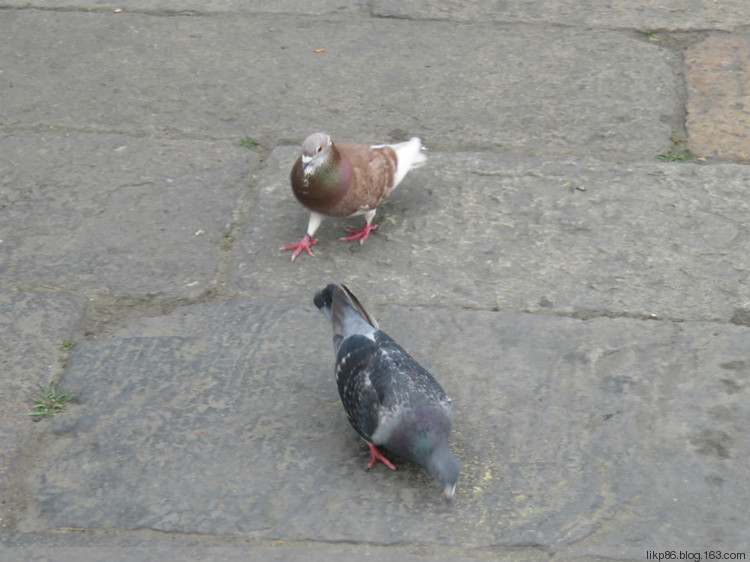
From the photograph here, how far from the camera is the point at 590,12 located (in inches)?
209

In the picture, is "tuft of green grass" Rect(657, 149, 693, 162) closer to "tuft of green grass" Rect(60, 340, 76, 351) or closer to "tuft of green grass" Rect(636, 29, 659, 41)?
"tuft of green grass" Rect(636, 29, 659, 41)

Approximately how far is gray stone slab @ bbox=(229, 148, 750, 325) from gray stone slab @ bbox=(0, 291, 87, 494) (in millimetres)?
615

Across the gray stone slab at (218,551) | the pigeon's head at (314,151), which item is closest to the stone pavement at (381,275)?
the gray stone slab at (218,551)

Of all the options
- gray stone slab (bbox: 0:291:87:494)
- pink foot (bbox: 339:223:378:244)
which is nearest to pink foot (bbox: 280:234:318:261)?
pink foot (bbox: 339:223:378:244)

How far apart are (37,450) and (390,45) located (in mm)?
3112

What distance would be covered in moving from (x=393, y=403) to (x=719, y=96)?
2806 mm

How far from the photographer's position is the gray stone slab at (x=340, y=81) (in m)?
4.27

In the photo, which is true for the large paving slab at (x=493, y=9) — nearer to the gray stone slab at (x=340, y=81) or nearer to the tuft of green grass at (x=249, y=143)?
the gray stone slab at (x=340, y=81)

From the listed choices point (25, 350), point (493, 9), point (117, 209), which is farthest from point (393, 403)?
point (493, 9)

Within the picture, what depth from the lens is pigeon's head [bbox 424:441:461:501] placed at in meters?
2.43

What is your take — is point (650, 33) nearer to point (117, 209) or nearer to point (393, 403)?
point (117, 209)

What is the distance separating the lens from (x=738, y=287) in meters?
3.28

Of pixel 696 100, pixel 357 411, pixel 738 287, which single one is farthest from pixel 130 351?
pixel 696 100

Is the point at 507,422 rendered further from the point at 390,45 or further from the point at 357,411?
the point at 390,45
